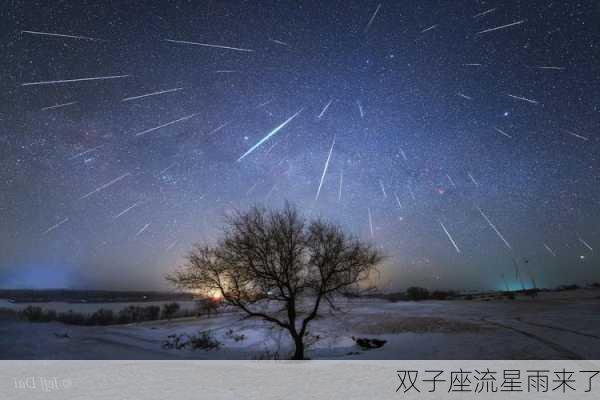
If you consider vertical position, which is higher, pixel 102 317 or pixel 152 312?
pixel 102 317

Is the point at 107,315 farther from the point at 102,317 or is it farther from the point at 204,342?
the point at 204,342

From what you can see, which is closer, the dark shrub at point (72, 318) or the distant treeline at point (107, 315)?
the distant treeline at point (107, 315)

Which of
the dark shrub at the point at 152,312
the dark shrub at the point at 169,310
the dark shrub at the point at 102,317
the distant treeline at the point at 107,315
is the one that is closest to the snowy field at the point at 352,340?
the distant treeline at the point at 107,315

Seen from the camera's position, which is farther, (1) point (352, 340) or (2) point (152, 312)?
(2) point (152, 312)

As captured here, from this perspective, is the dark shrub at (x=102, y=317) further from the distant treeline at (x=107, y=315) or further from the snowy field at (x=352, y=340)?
the snowy field at (x=352, y=340)

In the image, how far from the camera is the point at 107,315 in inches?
1373

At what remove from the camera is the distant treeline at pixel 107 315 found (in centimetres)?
2756

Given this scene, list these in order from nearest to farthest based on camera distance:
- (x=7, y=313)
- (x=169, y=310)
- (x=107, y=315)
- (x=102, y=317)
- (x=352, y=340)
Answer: (x=352, y=340)
(x=7, y=313)
(x=102, y=317)
(x=107, y=315)
(x=169, y=310)

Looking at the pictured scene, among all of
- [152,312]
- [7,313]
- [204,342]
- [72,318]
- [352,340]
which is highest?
[7,313]

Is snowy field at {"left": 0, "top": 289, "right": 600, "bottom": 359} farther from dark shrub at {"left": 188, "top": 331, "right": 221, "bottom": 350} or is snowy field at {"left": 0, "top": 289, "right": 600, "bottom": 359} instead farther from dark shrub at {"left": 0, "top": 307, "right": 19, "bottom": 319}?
dark shrub at {"left": 0, "top": 307, "right": 19, "bottom": 319}

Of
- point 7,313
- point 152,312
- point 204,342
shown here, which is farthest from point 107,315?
point 204,342
